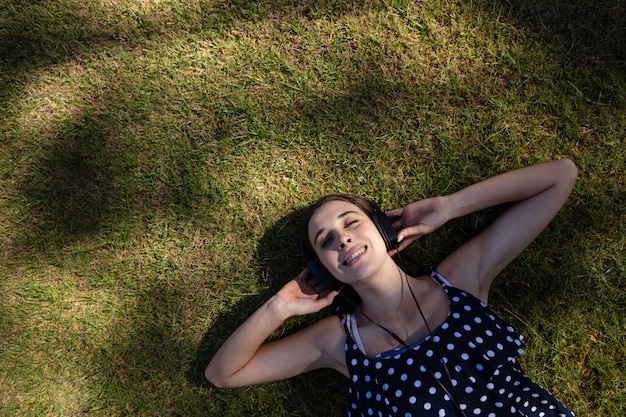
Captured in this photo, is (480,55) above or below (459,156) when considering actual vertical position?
above

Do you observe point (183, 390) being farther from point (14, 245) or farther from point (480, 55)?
point (480, 55)

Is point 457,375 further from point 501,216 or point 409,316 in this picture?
point 501,216

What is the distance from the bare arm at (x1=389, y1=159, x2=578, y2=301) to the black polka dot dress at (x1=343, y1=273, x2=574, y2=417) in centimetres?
21

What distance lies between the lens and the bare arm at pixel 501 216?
10.7ft

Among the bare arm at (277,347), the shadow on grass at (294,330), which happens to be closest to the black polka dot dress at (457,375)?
the bare arm at (277,347)

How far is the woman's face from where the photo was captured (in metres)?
2.94

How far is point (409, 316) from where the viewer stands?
3.29 meters

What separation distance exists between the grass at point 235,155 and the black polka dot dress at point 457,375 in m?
0.56

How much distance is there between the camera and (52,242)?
3.87 metres

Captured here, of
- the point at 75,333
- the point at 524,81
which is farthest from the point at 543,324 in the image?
the point at 75,333

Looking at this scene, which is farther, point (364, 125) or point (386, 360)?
point (364, 125)

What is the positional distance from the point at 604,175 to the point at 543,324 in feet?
3.79

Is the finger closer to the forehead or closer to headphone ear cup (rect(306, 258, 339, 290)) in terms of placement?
the forehead

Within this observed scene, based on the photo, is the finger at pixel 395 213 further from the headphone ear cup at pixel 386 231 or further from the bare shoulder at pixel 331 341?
the bare shoulder at pixel 331 341
